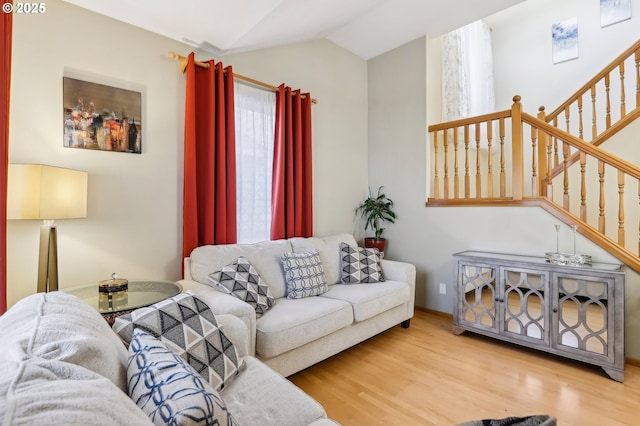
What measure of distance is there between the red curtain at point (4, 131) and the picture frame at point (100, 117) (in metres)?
0.31

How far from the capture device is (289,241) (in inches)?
117

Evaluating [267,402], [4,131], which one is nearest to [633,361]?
[267,402]

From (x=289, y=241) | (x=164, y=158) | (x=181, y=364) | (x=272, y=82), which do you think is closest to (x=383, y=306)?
(x=289, y=241)

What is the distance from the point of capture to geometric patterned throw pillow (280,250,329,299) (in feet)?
Answer: 8.34

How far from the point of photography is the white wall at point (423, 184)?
2939 millimetres

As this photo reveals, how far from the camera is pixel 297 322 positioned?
206 cm

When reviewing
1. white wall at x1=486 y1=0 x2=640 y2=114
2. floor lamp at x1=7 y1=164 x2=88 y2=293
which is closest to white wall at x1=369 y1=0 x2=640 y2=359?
white wall at x1=486 y1=0 x2=640 y2=114

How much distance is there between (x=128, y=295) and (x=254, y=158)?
1593 mm

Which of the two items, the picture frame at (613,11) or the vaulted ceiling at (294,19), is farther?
the picture frame at (613,11)

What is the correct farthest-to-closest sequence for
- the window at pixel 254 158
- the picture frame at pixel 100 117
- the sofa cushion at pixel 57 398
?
the window at pixel 254 158 → the picture frame at pixel 100 117 → the sofa cushion at pixel 57 398

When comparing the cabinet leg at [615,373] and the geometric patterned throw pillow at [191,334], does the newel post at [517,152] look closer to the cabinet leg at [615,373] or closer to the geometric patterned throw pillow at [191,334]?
the cabinet leg at [615,373]

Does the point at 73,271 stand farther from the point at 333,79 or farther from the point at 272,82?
the point at 333,79

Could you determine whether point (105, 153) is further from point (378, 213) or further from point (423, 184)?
point (423, 184)

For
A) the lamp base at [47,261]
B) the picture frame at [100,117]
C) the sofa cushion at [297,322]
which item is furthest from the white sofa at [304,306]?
the picture frame at [100,117]
